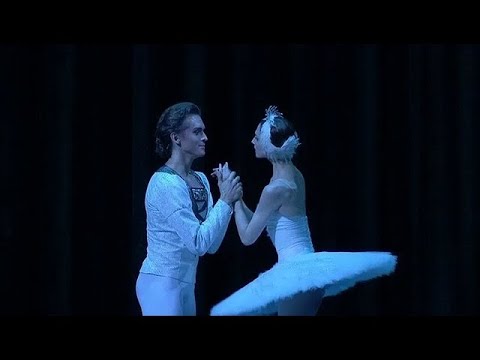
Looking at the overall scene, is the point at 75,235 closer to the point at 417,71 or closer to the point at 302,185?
the point at 302,185

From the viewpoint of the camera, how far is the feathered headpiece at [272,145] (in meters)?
4.09

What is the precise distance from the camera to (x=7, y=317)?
4.27m

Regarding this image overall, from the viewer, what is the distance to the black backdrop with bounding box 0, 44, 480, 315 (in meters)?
4.57

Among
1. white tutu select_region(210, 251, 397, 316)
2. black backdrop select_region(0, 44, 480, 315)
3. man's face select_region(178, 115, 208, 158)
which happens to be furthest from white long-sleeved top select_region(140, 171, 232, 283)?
black backdrop select_region(0, 44, 480, 315)

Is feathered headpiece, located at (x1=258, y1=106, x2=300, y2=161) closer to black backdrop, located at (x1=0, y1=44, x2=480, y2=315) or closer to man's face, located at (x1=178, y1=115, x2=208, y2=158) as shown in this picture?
man's face, located at (x1=178, y1=115, x2=208, y2=158)

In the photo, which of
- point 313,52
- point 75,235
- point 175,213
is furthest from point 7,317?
point 313,52

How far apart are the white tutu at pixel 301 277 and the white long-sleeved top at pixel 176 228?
0.27 meters

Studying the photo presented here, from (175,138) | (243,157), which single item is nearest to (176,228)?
(175,138)

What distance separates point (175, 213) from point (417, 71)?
1620mm

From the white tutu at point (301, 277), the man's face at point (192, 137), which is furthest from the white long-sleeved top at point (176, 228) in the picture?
the white tutu at point (301, 277)

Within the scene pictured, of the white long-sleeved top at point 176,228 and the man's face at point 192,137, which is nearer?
the white long-sleeved top at point 176,228

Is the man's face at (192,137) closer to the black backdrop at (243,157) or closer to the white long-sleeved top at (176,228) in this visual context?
the white long-sleeved top at (176,228)

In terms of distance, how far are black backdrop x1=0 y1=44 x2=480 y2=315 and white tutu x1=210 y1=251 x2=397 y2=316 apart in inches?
25.7

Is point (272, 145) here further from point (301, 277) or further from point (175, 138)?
point (301, 277)
